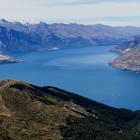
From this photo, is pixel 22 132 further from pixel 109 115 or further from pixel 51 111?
pixel 109 115

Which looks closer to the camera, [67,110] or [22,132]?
[22,132]

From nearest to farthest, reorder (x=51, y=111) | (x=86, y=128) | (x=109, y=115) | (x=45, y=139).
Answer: (x=45, y=139), (x=86, y=128), (x=51, y=111), (x=109, y=115)

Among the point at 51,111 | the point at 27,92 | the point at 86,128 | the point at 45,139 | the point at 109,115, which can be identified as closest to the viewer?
the point at 45,139

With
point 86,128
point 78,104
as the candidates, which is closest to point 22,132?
point 86,128

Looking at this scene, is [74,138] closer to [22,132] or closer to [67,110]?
[22,132]

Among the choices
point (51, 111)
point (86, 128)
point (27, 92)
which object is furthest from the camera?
point (27, 92)

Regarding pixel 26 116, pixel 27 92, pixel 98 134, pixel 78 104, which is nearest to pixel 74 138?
pixel 98 134
